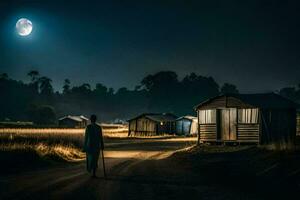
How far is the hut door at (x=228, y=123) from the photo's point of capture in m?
35.1

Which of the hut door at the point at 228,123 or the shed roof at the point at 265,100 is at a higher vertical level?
the shed roof at the point at 265,100

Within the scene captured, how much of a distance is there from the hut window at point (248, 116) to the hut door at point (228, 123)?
Answer: 0.49 meters

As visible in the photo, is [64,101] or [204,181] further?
[64,101]

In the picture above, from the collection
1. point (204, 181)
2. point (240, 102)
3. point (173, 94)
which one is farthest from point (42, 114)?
point (204, 181)

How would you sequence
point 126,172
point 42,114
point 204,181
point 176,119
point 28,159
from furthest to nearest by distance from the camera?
point 42,114, point 176,119, point 28,159, point 126,172, point 204,181

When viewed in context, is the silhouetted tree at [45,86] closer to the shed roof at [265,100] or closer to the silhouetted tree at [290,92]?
the silhouetted tree at [290,92]

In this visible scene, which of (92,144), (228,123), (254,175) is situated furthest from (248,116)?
(92,144)

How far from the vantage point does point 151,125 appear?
2901 inches

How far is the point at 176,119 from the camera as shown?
7606cm

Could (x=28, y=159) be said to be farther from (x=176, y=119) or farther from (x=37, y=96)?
(x=37, y=96)

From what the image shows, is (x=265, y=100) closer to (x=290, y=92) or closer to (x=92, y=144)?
(x=92, y=144)

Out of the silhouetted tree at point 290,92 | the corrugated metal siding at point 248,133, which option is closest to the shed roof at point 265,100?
the corrugated metal siding at point 248,133

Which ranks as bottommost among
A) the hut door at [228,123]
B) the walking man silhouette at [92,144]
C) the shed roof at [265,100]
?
the walking man silhouette at [92,144]

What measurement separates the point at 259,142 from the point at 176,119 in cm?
4214
